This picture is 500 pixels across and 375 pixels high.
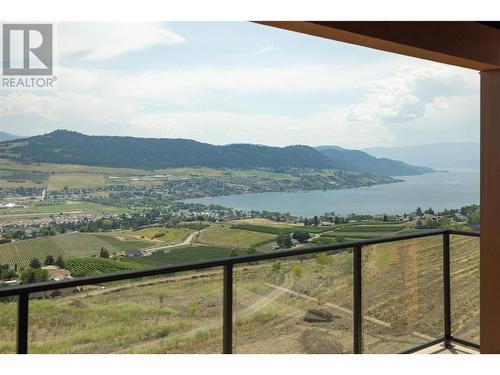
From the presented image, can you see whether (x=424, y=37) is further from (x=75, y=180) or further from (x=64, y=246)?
(x=75, y=180)

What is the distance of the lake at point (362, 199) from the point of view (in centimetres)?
1163

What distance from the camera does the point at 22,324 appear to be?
Result: 2328 millimetres

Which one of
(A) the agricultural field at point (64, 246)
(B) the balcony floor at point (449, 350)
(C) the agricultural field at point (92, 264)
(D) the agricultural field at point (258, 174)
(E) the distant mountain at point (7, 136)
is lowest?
(B) the balcony floor at point (449, 350)

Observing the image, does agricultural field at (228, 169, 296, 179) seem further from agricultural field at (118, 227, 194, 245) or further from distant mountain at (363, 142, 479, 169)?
distant mountain at (363, 142, 479, 169)

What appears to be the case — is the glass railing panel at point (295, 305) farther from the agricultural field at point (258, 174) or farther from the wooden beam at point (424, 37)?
the agricultural field at point (258, 174)

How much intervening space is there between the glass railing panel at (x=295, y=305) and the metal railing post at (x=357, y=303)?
4 cm

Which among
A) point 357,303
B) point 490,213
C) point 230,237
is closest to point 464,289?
point 490,213

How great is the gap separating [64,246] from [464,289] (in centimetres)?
862

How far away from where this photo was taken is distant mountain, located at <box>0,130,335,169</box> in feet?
34.4

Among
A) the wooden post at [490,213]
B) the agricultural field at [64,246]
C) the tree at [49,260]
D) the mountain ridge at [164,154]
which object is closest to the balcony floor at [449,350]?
the wooden post at [490,213]

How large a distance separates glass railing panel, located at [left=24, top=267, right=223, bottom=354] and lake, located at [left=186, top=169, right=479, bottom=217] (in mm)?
8532

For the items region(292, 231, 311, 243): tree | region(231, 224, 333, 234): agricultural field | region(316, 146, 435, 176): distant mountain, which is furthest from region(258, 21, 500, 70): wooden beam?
region(316, 146, 435, 176): distant mountain
